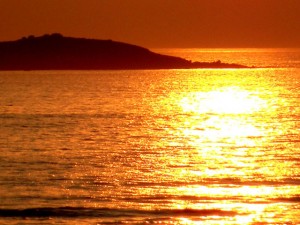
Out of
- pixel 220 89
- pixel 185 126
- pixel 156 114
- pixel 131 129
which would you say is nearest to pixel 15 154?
pixel 131 129

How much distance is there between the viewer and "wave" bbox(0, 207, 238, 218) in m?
34.9

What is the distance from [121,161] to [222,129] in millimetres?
18864

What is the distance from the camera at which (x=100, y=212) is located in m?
35.5

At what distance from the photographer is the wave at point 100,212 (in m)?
34.9

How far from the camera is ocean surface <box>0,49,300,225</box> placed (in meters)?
35.5

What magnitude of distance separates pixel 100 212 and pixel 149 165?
11440mm

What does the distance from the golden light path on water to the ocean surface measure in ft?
0.18

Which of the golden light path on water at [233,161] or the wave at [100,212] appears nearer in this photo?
the wave at [100,212]

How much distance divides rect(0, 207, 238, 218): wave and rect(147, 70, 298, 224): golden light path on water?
0.73 meters

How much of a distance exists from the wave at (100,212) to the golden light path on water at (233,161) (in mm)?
732

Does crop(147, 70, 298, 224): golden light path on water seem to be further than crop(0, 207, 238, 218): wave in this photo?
Yes

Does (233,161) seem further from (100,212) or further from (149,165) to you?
(100,212)

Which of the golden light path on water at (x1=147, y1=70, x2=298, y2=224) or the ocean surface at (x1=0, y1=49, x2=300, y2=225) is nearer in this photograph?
the ocean surface at (x1=0, y1=49, x2=300, y2=225)

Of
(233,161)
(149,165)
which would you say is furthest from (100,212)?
(233,161)
